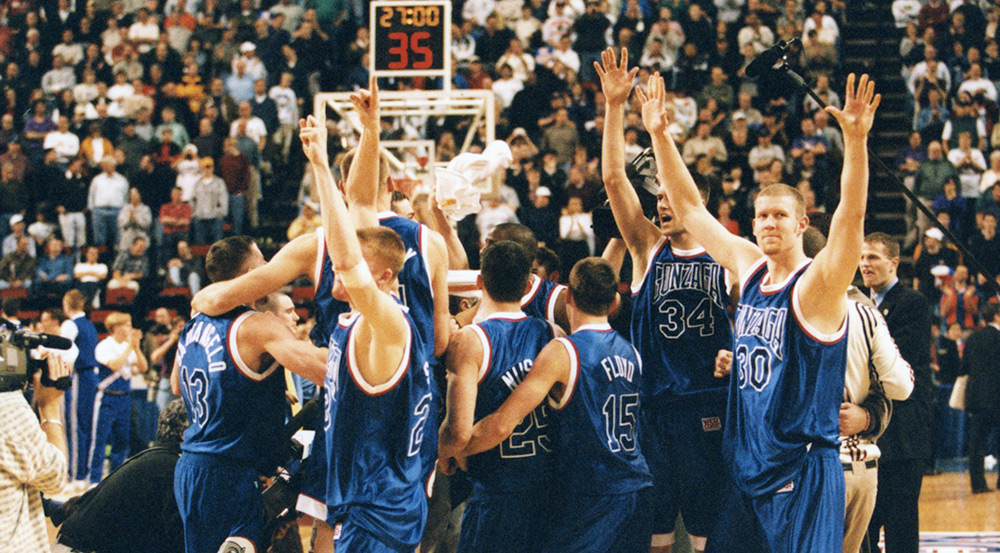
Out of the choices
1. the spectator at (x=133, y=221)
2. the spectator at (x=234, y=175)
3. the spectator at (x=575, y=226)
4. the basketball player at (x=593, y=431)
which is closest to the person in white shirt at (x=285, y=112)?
the spectator at (x=234, y=175)

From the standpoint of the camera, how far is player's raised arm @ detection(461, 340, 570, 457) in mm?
4262

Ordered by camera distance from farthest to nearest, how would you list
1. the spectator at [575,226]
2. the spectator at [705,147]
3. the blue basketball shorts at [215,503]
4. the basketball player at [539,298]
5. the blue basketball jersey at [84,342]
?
the spectator at [705,147], the spectator at [575,226], the blue basketball jersey at [84,342], the basketball player at [539,298], the blue basketball shorts at [215,503]

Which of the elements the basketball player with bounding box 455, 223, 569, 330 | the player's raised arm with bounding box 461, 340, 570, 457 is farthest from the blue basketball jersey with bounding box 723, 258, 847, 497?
the basketball player with bounding box 455, 223, 569, 330

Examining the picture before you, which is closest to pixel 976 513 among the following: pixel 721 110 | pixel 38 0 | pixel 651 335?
pixel 651 335

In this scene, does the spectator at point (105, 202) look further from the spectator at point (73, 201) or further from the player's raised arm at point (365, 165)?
the player's raised arm at point (365, 165)

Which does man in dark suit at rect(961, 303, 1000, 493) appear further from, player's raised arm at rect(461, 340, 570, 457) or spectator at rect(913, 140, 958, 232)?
player's raised arm at rect(461, 340, 570, 457)

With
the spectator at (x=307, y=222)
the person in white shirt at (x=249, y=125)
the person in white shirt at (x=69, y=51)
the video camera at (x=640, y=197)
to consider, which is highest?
the person in white shirt at (x=69, y=51)

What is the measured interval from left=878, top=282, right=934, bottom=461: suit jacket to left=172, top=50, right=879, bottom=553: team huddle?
1.17m

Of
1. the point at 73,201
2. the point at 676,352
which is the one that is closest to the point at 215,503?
the point at 676,352

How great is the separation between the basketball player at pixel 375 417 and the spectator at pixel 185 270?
1086 cm

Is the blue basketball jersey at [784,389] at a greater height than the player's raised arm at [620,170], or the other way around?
the player's raised arm at [620,170]

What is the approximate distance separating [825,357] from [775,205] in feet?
2.12

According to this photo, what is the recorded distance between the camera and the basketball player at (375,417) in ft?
13.1

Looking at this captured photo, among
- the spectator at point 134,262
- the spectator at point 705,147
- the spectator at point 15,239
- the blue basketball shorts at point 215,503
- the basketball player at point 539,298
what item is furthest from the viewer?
the spectator at point 15,239
